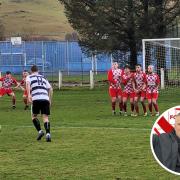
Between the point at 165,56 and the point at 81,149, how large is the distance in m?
22.8

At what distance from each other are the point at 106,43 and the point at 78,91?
400cm

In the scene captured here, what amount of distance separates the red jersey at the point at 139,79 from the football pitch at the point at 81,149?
154 cm

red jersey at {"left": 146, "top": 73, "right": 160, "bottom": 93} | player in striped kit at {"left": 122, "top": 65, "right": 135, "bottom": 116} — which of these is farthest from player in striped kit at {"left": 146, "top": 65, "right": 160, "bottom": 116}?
player in striped kit at {"left": 122, "top": 65, "right": 135, "bottom": 116}

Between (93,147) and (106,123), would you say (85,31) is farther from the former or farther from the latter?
(93,147)

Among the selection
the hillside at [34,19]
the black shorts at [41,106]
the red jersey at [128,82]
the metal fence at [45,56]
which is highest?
the hillside at [34,19]

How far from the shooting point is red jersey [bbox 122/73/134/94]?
23.6m

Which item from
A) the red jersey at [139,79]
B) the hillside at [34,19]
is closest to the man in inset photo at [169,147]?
the red jersey at [139,79]

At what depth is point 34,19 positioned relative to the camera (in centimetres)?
15288

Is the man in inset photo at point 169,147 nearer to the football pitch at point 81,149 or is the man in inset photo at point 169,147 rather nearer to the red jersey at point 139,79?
the football pitch at point 81,149

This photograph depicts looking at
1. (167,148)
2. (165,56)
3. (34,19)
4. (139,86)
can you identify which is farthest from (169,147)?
(34,19)

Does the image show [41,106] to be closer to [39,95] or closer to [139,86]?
[39,95]

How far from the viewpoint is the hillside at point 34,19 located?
134 meters

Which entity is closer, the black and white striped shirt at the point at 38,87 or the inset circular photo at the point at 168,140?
the inset circular photo at the point at 168,140

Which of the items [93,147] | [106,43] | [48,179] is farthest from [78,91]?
[48,179]
